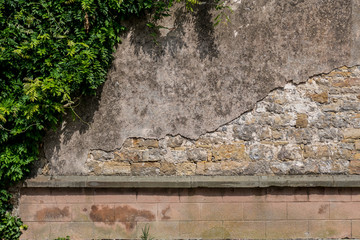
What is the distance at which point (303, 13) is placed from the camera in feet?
17.7

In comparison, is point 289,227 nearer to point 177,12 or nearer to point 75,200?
point 75,200

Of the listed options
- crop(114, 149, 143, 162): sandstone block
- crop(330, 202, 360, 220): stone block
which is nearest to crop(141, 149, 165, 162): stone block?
crop(114, 149, 143, 162): sandstone block

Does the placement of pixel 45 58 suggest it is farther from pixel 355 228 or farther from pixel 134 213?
pixel 355 228

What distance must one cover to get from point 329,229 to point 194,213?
1.88 meters

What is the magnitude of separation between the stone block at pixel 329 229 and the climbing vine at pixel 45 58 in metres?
3.50

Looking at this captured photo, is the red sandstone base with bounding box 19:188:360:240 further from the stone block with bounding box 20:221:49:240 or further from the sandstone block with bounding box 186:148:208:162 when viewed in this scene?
the sandstone block with bounding box 186:148:208:162

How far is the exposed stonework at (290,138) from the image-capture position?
5.44 m

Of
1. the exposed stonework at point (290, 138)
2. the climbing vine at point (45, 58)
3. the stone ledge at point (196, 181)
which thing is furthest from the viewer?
the exposed stonework at point (290, 138)

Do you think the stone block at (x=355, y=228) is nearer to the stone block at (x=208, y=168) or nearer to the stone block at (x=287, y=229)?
the stone block at (x=287, y=229)

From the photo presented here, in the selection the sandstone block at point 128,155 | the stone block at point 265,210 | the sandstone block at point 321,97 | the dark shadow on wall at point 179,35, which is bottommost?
the stone block at point 265,210

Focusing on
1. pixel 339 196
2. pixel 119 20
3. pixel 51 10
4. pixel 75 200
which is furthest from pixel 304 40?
pixel 75 200

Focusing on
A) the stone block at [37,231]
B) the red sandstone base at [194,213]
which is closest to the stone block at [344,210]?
the red sandstone base at [194,213]

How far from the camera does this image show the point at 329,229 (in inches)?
215

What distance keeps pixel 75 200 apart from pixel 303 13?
160 inches
